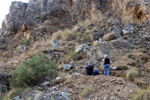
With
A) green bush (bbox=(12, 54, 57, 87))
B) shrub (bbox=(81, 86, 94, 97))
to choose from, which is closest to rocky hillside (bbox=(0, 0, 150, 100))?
shrub (bbox=(81, 86, 94, 97))

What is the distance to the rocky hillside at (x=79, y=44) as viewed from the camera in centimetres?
580

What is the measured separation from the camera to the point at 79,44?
39.2 feet

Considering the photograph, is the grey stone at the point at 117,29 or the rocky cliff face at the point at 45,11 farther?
the rocky cliff face at the point at 45,11

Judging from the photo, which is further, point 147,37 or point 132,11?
point 132,11

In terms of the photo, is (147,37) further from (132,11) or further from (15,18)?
(15,18)

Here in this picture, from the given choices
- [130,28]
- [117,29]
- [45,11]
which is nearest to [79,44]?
[117,29]

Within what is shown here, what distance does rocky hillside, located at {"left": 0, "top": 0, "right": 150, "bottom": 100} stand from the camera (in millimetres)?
5801

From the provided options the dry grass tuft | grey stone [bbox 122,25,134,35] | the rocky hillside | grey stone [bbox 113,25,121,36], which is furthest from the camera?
the dry grass tuft

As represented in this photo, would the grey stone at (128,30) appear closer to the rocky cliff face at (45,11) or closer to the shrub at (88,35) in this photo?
the shrub at (88,35)

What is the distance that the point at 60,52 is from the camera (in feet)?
37.1

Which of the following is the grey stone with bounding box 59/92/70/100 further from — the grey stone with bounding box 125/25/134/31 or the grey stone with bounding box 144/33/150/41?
the grey stone with bounding box 125/25/134/31

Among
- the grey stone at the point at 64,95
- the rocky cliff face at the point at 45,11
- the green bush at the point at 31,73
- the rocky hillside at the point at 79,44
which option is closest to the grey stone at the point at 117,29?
the rocky hillside at the point at 79,44

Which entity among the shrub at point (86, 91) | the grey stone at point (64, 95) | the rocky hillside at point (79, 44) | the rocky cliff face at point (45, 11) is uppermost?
the rocky cliff face at point (45, 11)

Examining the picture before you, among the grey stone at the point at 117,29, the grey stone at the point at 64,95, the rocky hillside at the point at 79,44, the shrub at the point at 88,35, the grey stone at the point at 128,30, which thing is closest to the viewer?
the grey stone at the point at 64,95
